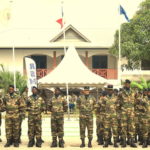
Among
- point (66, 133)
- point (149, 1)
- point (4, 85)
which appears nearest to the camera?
point (66, 133)

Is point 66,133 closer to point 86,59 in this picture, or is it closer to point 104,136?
point 104,136

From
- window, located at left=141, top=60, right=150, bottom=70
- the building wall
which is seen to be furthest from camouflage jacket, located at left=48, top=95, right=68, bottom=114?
window, located at left=141, top=60, right=150, bottom=70

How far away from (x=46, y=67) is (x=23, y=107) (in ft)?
76.7

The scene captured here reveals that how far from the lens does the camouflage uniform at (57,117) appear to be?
40.3 ft

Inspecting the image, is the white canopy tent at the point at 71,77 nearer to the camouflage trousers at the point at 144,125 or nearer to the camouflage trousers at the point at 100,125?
the camouflage trousers at the point at 100,125

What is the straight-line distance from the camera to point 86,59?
34.2m

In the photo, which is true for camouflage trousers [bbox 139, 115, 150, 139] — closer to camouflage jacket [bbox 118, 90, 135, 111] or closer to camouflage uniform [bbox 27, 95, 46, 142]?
camouflage jacket [bbox 118, 90, 135, 111]

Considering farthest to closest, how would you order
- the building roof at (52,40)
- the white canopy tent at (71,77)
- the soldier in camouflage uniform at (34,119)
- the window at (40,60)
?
the window at (40,60), the building roof at (52,40), the white canopy tent at (71,77), the soldier in camouflage uniform at (34,119)

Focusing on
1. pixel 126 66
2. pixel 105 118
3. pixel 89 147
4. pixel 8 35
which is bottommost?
pixel 89 147

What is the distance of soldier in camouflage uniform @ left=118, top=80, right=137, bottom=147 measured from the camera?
12.2 metres

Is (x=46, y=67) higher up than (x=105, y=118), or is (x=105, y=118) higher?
(x=46, y=67)

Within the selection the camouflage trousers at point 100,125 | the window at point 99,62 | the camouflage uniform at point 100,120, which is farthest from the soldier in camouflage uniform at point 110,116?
the window at point 99,62

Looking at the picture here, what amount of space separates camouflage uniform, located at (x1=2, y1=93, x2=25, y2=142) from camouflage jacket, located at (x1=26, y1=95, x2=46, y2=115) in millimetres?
217

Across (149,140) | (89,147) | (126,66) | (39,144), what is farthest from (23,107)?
(126,66)
